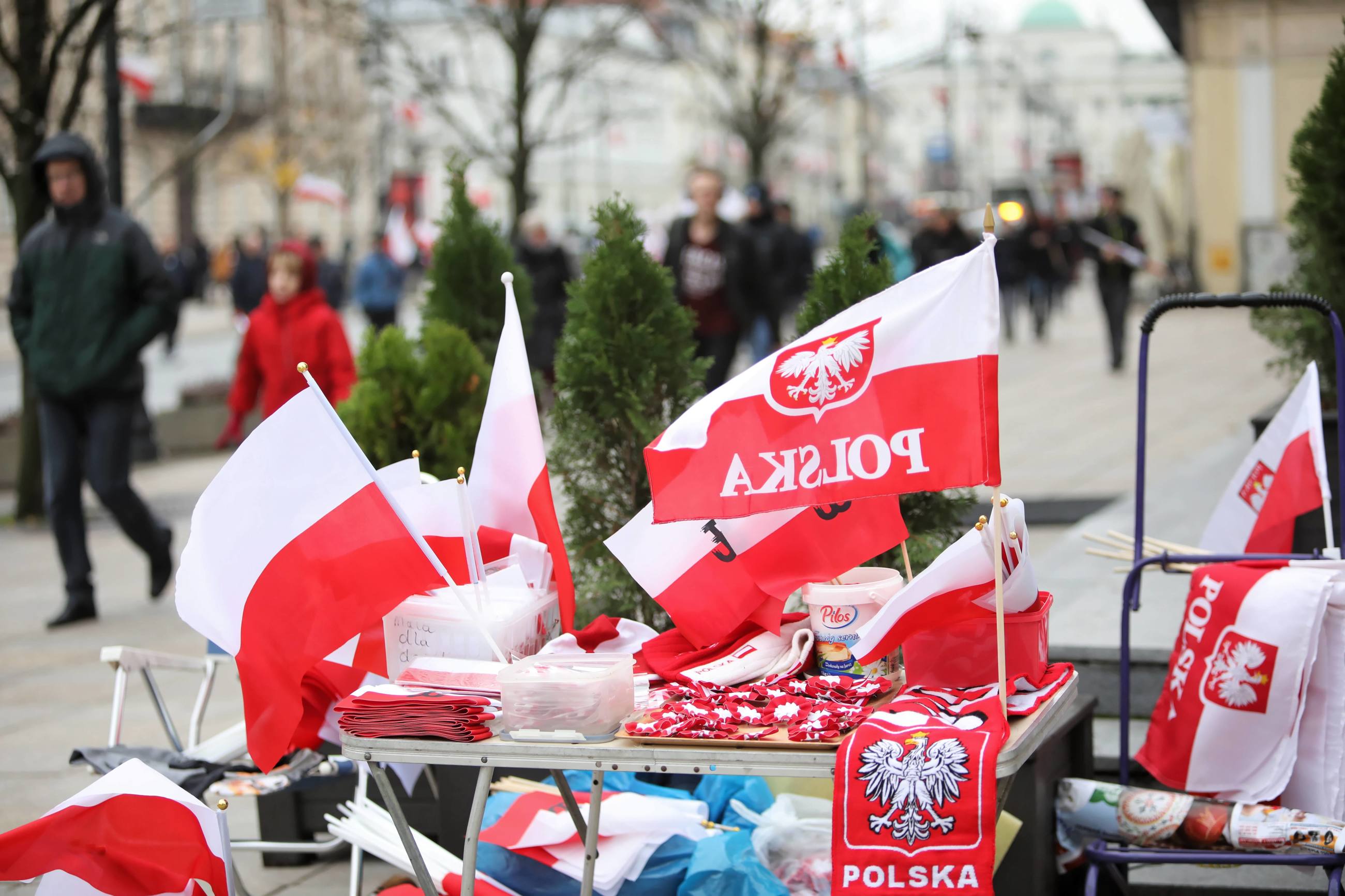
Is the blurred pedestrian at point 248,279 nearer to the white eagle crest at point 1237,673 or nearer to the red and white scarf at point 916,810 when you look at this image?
the white eagle crest at point 1237,673

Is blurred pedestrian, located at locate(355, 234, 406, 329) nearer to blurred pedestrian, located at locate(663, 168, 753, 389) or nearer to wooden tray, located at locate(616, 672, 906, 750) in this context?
blurred pedestrian, located at locate(663, 168, 753, 389)

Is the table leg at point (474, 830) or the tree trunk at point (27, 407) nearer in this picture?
the table leg at point (474, 830)

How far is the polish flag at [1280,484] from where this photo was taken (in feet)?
13.6

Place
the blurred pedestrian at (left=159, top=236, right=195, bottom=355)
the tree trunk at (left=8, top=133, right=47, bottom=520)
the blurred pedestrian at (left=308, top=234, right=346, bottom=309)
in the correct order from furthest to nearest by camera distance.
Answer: the blurred pedestrian at (left=308, top=234, right=346, bottom=309), the blurred pedestrian at (left=159, top=236, right=195, bottom=355), the tree trunk at (left=8, top=133, right=47, bottom=520)

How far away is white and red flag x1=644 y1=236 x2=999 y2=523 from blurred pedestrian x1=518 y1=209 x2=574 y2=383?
31.7ft

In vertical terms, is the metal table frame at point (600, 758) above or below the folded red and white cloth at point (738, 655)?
below

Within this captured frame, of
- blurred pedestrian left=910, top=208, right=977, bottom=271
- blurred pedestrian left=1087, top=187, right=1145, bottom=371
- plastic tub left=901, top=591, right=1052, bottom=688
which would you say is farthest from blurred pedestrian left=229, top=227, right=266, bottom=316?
plastic tub left=901, top=591, right=1052, bottom=688

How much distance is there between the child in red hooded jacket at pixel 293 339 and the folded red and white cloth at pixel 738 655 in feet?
14.9

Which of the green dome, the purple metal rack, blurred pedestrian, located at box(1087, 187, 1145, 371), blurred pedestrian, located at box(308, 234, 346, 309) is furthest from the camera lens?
the green dome

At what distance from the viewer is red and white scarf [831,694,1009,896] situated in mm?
2912

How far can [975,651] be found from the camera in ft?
10.7

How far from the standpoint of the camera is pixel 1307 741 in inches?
149

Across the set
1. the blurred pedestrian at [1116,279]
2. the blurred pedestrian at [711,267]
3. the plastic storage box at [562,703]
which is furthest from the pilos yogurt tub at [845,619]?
the blurred pedestrian at [1116,279]

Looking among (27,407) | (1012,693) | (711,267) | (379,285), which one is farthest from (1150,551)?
(379,285)
